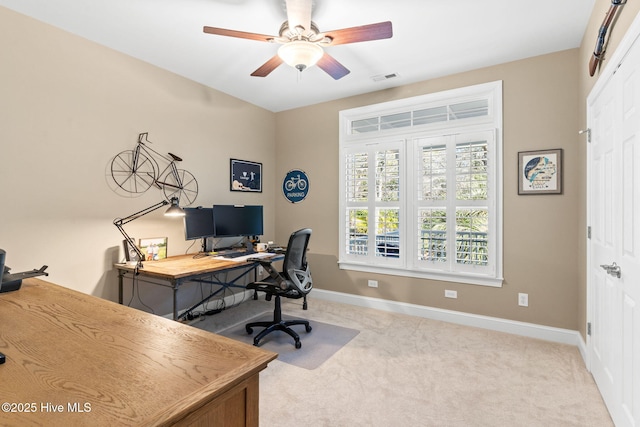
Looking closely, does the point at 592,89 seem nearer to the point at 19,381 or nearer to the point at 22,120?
the point at 19,381

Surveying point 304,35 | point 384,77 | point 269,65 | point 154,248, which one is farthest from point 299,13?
point 154,248

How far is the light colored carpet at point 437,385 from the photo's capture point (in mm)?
1877

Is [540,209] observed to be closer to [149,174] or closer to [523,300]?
[523,300]

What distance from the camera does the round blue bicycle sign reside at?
14.5ft

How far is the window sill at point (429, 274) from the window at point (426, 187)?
10 mm

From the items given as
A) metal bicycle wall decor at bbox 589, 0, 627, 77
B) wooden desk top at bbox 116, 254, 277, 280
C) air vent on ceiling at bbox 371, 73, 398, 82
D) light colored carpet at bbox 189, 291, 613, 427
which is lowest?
light colored carpet at bbox 189, 291, 613, 427

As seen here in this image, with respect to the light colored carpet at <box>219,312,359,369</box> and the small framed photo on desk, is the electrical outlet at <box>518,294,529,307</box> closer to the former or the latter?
the light colored carpet at <box>219,312,359,369</box>

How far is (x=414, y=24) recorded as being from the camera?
2.50 metres

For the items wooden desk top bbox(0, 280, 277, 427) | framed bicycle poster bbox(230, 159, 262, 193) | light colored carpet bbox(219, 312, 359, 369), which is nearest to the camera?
wooden desk top bbox(0, 280, 277, 427)

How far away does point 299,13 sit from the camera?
2.08 m

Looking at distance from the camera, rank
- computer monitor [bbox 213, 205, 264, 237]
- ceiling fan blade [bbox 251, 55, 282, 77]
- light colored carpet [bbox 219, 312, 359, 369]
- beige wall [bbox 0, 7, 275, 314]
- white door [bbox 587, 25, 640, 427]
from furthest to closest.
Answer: computer monitor [bbox 213, 205, 264, 237] < light colored carpet [bbox 219, 312, 359, 369] < ceiling fan blade [bbox 251, 55, 282, 77] < beige wall [bbox 0, 7, 275, 314] < white door [bbox 587, 25, 640, 427]

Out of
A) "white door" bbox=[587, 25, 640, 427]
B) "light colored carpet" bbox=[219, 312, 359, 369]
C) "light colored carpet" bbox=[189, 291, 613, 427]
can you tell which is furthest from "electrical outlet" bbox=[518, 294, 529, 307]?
"light colored carpet" bbox=[219, 312, 359, 369]

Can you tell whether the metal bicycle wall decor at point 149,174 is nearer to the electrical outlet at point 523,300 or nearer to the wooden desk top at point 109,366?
the wooden desk top at point 109,366

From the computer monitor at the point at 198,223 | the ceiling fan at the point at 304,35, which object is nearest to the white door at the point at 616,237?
the ceiling fan at the point at 304,35
